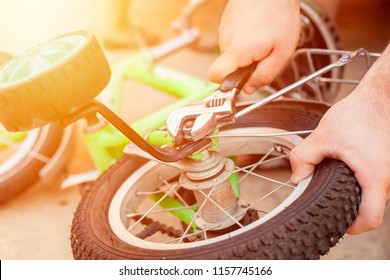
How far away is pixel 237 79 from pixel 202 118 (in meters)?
0.10

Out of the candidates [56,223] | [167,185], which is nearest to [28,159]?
[56,223]

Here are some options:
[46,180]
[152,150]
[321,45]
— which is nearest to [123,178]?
[152,150]

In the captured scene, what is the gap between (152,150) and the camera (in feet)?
1.74

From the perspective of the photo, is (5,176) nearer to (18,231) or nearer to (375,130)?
(18,231)

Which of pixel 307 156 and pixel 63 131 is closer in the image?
pixel 307 156

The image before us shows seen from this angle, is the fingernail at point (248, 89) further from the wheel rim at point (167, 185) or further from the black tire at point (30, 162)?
Result: the black tire at point (30, 162)

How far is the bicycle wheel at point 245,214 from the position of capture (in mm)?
467

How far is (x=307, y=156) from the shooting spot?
53 cm

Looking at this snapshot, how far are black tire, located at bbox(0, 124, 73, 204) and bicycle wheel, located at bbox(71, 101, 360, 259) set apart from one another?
328mm

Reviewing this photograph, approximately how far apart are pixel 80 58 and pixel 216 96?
0.17 meters

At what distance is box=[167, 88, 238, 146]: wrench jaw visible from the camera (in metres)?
0.53

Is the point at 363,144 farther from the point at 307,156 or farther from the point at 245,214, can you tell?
the point at 245,214

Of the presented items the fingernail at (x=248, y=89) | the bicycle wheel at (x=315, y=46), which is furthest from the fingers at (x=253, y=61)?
the bicycle wheel at (x=315, y=46)

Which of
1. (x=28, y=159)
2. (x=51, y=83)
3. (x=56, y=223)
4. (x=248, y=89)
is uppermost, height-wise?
(x=51, y=83)
